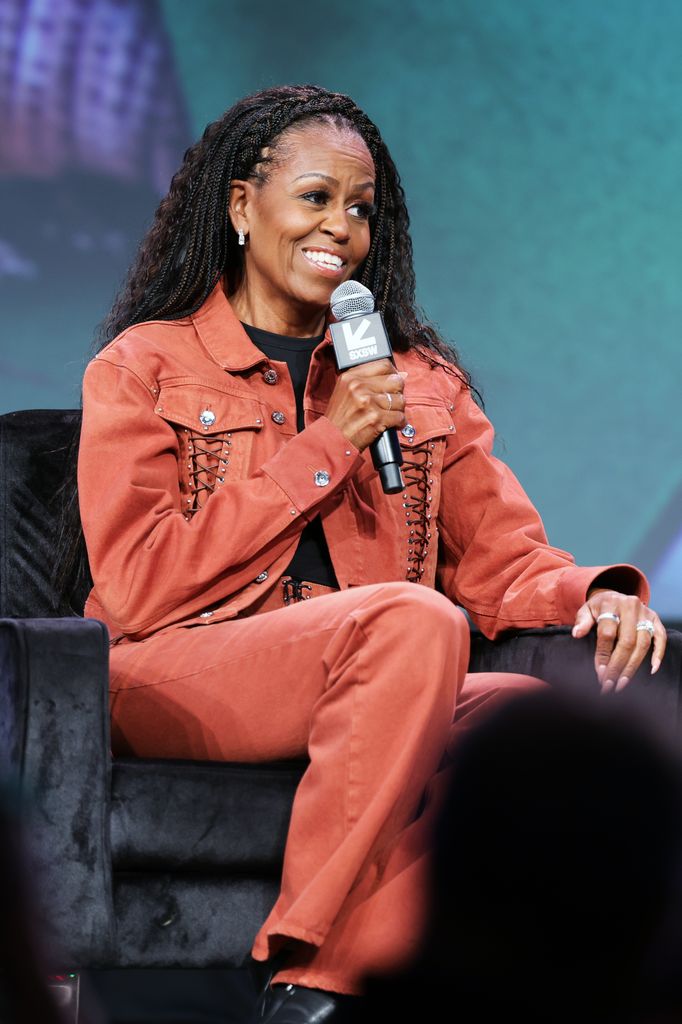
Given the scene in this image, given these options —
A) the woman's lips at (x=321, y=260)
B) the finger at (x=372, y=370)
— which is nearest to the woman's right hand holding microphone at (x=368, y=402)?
the finger at (x=372, y=370)

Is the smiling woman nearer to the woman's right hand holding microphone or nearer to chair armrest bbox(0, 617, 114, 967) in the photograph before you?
the woman's right hand holding microphone

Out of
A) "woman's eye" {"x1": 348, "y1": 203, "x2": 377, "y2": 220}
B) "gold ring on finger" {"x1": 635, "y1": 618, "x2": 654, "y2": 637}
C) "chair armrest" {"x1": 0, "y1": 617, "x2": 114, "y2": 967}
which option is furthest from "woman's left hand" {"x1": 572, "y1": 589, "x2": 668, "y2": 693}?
"woman's eye" {"x1": 348, "y1": 203, "x2": 377, "y2": 220}

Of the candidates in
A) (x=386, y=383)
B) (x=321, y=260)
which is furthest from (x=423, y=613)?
(x=321, y=260)

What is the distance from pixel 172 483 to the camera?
1.89 meters

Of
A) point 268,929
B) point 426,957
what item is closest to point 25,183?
point 268,929

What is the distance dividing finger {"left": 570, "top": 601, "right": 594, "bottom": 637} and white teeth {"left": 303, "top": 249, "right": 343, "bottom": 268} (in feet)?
2.16

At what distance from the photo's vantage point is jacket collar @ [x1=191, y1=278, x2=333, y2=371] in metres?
2.01

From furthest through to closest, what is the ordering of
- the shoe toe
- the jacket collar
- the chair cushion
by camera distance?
the jacket collar
the chair cushion
the shoe toe

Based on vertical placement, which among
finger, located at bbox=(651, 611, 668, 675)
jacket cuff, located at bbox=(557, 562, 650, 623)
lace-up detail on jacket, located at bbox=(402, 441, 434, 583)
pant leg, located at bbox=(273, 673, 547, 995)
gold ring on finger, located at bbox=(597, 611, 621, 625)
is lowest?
pant leg, located at bbox=(273, 673, 547, 995)

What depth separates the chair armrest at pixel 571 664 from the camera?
1.73m

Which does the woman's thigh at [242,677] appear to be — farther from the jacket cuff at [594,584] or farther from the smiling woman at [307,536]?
the jacket cuff at [594,584]

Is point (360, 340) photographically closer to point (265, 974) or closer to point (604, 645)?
point (604, 645)

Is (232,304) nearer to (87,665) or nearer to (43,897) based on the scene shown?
(87,665)

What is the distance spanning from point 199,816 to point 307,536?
0.50 meters
